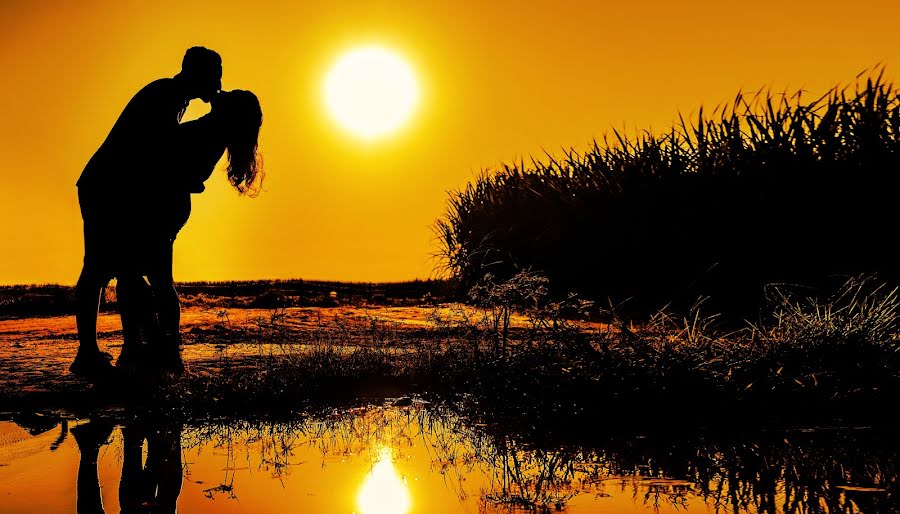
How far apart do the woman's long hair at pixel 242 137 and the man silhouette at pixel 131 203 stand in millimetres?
165

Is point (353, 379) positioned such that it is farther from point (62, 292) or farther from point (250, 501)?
point (62, 292)

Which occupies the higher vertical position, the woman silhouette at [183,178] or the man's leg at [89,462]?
the woman silhouette at [183,178]

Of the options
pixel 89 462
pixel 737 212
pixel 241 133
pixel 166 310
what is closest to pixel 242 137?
pixel 241 133

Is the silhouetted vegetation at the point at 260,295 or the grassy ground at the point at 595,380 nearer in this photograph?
the grassy ground at the point at 595,380

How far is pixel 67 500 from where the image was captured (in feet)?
14.0

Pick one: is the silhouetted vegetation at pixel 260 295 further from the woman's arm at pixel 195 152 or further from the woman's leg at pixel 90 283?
the woman's arm at pixel 195 152

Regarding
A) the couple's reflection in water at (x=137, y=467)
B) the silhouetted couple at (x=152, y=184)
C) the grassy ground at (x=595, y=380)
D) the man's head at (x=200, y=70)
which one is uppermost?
the man's head at (x=200, y=70)

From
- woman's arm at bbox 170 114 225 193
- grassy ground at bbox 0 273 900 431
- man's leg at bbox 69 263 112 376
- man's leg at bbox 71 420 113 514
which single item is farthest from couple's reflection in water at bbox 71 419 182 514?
woman's arm at bbox 170 114 225 193

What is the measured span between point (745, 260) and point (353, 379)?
23.6 feet

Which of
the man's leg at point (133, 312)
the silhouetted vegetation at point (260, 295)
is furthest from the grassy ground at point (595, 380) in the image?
the silhouetted vegetation at point (260, 295)

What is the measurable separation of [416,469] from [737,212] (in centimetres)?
933

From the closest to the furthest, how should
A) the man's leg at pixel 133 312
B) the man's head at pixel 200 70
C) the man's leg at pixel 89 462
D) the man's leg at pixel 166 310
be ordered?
1. the man's leg at pixel 89 462
2. the man's head at pixel 200 70
3. the man's leg at pixel 166 310
4. the man's leg at pixel 133 312

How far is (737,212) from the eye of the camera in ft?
43.2

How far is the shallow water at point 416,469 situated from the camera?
424 cm
